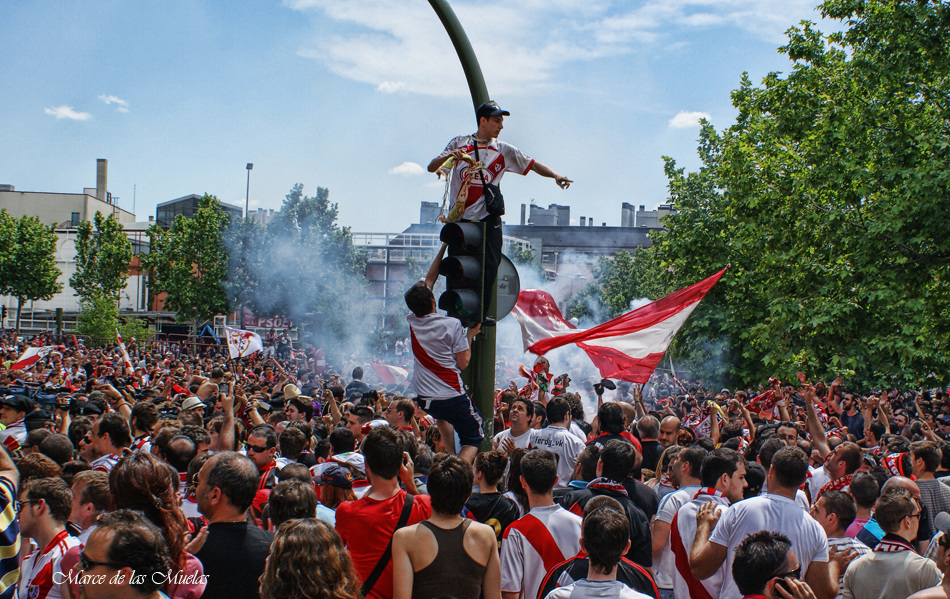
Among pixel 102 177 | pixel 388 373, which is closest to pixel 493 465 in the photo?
pixel 388 373

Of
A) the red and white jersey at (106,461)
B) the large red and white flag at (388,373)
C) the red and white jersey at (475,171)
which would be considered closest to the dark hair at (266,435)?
the red and white jersey at (106,461)

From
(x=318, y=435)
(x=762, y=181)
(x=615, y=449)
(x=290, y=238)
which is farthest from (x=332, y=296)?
(x=615, y=449)

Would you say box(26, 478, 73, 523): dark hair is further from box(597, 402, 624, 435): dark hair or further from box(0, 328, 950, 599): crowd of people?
box(597, 402, 624, 435): dark hair

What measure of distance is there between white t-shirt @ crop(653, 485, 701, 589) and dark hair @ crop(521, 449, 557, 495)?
103 centimetres

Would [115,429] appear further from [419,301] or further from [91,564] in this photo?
[91,564]

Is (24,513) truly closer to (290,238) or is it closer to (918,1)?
(918,1)

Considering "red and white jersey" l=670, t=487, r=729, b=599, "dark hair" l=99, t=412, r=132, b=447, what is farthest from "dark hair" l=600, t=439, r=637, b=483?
"dark hair" l=99, t=412, r=132, b=447

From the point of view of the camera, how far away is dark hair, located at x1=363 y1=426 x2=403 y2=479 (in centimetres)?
433

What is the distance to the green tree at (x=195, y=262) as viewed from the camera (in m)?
52.1

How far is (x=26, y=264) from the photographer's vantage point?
5566cm

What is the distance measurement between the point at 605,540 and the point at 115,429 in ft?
14.6

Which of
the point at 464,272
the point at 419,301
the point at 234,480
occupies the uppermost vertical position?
the point at 464,272

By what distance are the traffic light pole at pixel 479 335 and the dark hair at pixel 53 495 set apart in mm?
2999

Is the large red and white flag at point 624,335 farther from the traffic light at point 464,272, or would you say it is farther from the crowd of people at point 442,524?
the traffic light at point 464,272
